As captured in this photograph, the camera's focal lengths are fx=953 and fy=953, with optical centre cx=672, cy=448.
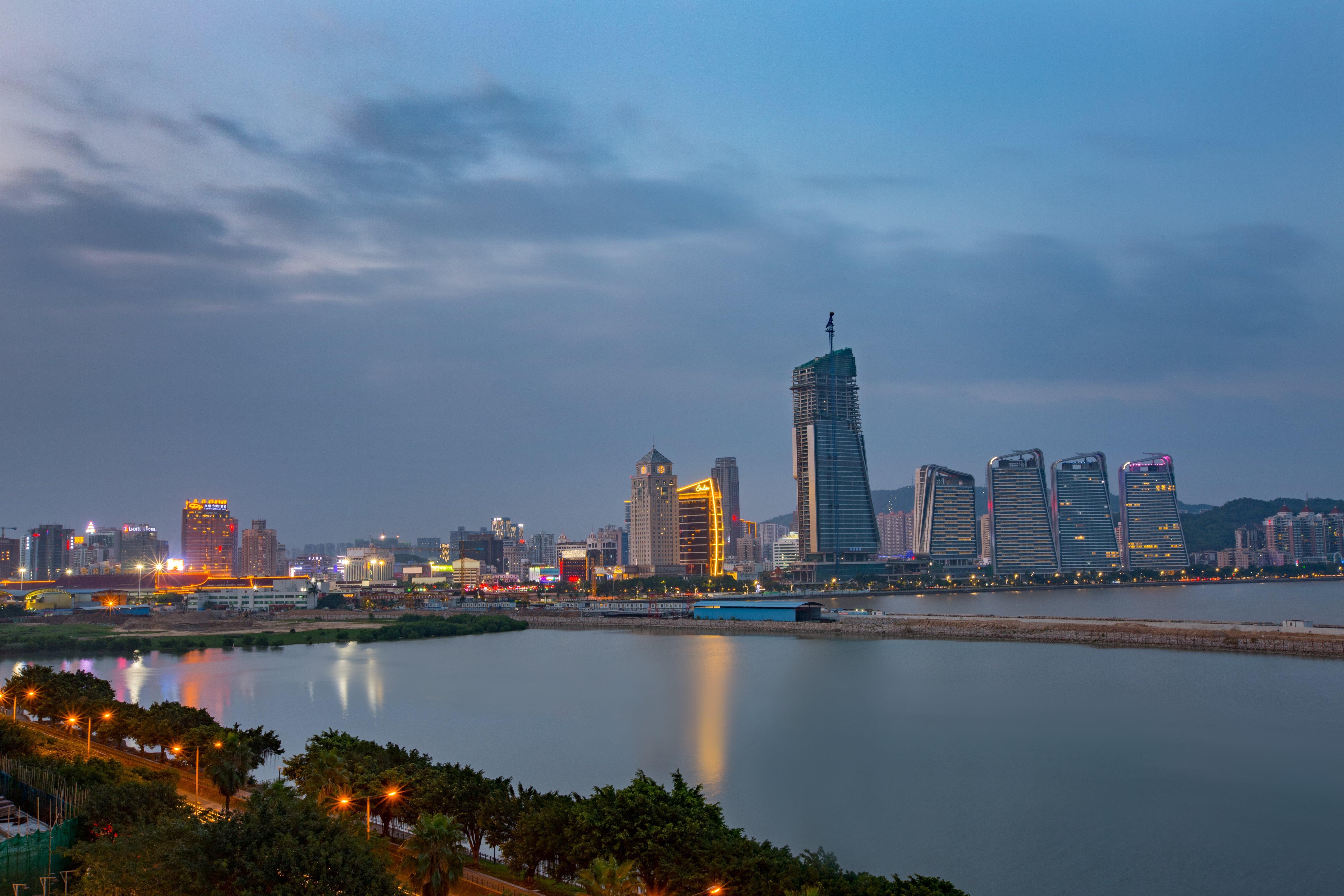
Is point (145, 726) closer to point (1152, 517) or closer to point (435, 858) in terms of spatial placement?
point (435, 858)

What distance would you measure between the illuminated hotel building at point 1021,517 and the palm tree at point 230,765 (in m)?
103

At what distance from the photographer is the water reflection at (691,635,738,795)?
20172mm

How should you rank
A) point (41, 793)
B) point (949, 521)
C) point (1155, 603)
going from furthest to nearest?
1. point (949, 521)
2. point (1155, 603)
3. point (41, 793)

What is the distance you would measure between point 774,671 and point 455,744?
16.5m

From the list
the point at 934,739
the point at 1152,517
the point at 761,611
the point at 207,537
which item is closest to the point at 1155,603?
the point at 761,611

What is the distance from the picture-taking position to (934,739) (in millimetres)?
22797

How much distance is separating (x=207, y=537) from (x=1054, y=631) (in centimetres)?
14064

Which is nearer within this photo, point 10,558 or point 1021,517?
point 1021,517

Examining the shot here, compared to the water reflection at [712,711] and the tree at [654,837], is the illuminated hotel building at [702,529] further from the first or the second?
the tree at [654,837]

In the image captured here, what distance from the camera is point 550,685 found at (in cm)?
3344

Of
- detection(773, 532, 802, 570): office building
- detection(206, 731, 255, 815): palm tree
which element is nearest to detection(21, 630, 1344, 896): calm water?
detection(206, 731, 255, 815): palm tree

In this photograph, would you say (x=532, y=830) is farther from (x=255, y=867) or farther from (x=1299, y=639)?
(x=1299, y=639)

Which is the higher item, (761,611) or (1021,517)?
(1021,517)

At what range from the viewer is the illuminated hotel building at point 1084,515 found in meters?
111
